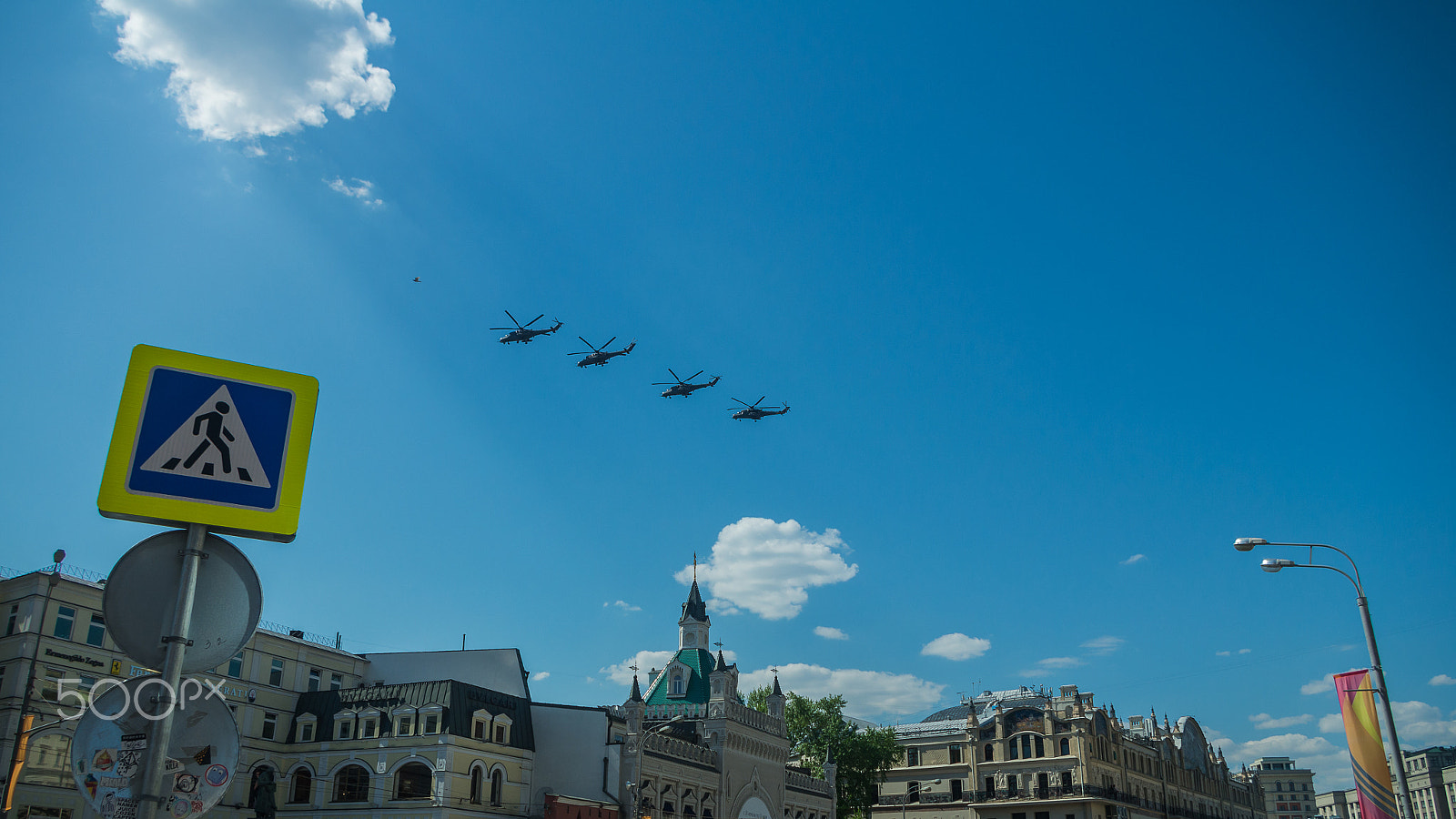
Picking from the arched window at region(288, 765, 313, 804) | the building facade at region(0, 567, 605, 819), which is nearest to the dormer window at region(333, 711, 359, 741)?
the building facade at region(0, 567, 605, 819)

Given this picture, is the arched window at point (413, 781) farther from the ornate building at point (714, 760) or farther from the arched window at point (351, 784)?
the ornate building at point (714, 760)

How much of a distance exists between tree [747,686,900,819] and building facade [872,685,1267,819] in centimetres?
369

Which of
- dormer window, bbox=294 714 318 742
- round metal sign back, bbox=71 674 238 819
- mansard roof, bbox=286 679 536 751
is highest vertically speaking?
mansard roof, bbox=286 679 536 751

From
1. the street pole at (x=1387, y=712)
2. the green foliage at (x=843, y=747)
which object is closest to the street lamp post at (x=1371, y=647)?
the street pole at (x=1387, y=712)

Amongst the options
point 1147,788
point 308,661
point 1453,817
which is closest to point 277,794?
point 308,661

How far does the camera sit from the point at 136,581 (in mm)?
6547

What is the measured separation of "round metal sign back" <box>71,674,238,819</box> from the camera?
6.29m

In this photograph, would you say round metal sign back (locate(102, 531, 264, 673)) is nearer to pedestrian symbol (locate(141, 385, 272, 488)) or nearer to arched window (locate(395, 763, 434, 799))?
pedestrian symbol (locate(141, 385, 272, 488))

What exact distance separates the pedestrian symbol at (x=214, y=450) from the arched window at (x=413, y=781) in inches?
1954

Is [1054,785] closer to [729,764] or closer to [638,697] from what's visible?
[729,764]

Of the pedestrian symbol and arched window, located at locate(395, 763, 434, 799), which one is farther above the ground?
the pedestrian symbol

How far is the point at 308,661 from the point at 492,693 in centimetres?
1294

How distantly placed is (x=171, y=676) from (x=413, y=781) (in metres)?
50.9

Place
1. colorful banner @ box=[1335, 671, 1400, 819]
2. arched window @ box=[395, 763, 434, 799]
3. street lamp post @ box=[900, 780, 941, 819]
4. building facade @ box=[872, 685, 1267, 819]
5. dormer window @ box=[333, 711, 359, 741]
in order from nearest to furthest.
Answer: colorful banner @ box=[1335, 671, 1400, 819], arched window @ box=[395, 763, 434, 799], dormer window @ box=[333, 711, 359, 741], building facade @ box=[872, 685, 1267, 819], street lamp post @ box=[900, 780, 941, 819]
